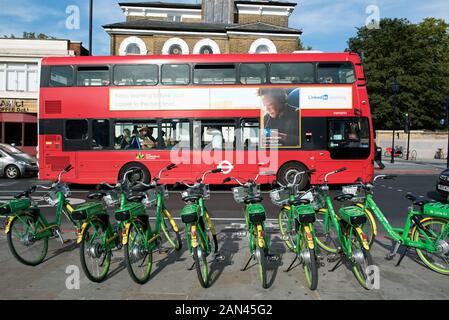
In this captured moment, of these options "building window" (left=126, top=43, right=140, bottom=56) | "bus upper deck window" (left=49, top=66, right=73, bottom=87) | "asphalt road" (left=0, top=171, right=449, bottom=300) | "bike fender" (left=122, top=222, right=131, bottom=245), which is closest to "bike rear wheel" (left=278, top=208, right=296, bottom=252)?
"asphalt road" (left=0, top=171, right=449, bottom=300)

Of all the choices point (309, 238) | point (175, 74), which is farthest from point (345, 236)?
point (175, 74)

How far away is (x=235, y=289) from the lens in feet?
13.2

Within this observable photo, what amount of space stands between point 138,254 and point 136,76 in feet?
29.5

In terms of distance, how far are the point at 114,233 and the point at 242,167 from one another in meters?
7.68

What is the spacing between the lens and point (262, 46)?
31.6 metres

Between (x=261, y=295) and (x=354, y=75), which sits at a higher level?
(x=354, y=75)

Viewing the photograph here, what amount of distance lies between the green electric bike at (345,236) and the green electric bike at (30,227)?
9.44 feet

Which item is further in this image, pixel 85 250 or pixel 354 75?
pixel 354 75

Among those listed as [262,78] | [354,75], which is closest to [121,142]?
[262,78]

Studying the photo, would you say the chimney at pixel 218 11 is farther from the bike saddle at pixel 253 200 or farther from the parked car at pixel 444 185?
the bike saddle at pixel 253 200

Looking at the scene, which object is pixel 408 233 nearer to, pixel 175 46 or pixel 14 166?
pixel 14 166

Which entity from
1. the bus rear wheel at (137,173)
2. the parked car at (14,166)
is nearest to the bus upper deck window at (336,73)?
the bus rear wheel at (137,173)
